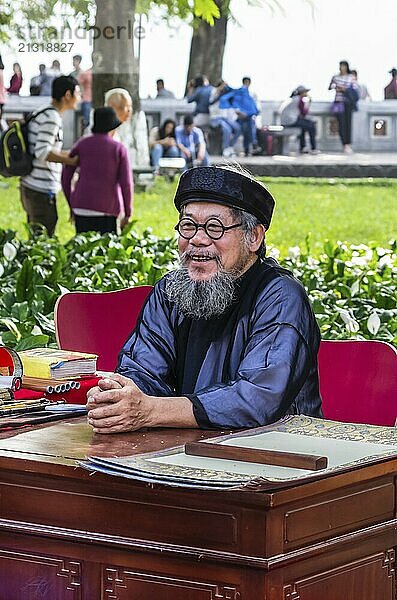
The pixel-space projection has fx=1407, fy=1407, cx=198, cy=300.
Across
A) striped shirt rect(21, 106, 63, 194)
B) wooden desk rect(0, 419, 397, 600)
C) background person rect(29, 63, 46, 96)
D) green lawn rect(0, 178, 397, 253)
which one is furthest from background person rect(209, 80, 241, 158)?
wooden desk rect(0, 419, 397, 600)

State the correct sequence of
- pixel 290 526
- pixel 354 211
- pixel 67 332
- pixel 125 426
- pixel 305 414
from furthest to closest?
1. pixel 354 211
2. pixel 67 332
3. pixel 305 414
4. pixel 125 426
5. pixel 290 526

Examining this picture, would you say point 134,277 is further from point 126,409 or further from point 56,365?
point 126,409

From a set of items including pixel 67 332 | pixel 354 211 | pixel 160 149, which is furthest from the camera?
pixel 160 149

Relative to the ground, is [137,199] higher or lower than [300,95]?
lower

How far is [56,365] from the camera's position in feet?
13.9

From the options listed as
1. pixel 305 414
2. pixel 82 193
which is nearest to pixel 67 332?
pixel 305 414

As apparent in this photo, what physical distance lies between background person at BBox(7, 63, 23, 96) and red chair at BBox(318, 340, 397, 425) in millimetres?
6587

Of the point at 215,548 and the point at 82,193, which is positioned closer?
the point at 215,548

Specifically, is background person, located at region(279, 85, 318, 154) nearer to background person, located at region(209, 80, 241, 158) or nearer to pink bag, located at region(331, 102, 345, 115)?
pink bag, located at region(331, 102, 345, 115)

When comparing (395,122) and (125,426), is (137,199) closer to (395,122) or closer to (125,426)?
(395,122)

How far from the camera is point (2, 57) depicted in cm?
1045

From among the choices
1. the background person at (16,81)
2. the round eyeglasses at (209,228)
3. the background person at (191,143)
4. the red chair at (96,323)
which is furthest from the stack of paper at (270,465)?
the background person at (16,81)

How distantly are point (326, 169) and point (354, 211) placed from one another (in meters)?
0.43

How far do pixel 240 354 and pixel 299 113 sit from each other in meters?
6.34
